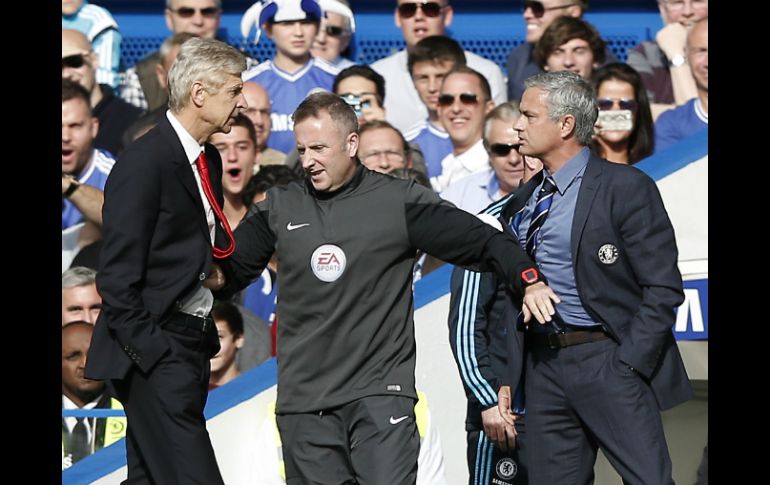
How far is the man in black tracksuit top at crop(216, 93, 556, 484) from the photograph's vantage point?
228 inches

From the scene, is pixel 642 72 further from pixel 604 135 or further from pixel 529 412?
pixel 529 412

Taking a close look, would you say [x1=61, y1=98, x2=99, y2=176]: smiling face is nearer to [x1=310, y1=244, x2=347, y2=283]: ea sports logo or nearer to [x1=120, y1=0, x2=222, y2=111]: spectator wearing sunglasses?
[x1=120, y1=0, x2=222, y2=111]: spectator wearing sunglasses

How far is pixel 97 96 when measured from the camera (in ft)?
33.6

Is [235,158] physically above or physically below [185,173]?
below

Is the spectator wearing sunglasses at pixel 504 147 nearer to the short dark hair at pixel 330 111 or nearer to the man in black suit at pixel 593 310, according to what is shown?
the man in black suit at pixel 593 310

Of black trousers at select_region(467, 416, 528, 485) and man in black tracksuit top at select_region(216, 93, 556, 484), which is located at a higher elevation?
man in black tracksuit top at select_region(216, 93, 556, 484)

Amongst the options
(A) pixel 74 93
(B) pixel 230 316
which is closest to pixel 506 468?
(B) pixel 230 316

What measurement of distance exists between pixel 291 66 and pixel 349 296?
441cm

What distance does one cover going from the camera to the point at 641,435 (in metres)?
5.70

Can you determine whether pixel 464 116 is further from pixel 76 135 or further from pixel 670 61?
pixel 76 135

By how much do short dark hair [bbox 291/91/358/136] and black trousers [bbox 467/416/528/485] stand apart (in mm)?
1597

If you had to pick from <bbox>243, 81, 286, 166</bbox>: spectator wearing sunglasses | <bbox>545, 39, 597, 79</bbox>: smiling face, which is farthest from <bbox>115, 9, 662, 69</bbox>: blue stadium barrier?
<bbox>545, 39, 597, 79</bbox>: smiling face

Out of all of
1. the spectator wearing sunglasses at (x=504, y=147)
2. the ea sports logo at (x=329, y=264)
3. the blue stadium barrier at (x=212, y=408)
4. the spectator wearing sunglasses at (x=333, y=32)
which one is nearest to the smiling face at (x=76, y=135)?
the spectator wearing sunglasses at (x=333, y=32)

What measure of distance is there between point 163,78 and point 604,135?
318 cm
